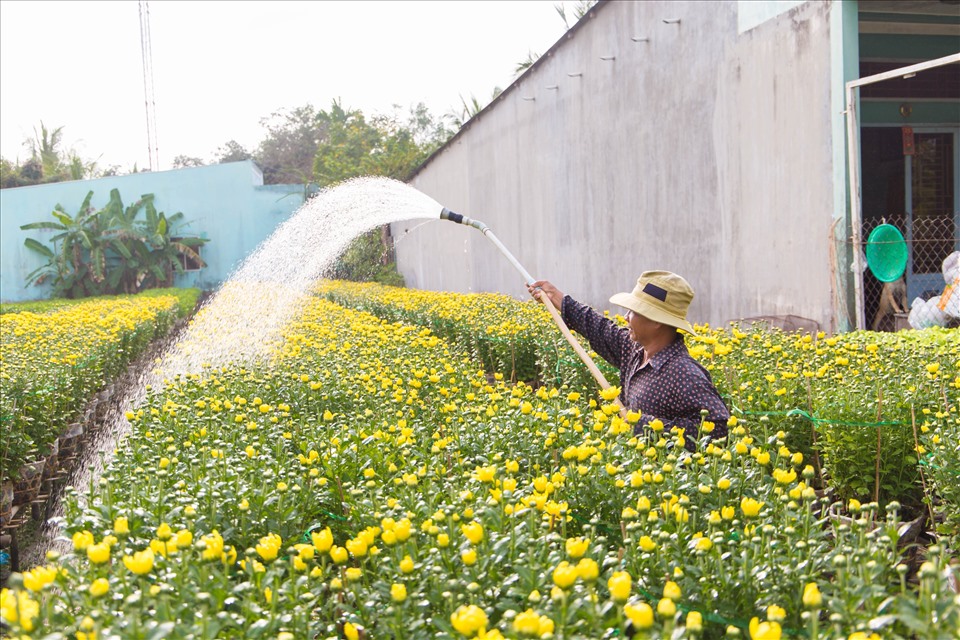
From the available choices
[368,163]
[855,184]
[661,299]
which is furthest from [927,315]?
[368,163]

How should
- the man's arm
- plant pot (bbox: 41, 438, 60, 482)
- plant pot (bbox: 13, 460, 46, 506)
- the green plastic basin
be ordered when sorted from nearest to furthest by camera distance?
the man's arm < plant pot (bbox: 13, 460, 46, 506) < plant pot (bbox: 41, 438, 60, 482) < the green plastic basin

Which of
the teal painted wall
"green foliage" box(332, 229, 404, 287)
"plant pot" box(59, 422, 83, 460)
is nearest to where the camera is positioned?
"plant pot" box(59, 422, 83, 460)

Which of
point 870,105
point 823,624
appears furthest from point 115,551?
point 870,105

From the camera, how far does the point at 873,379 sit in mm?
4336

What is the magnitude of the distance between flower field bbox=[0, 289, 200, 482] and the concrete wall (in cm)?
631

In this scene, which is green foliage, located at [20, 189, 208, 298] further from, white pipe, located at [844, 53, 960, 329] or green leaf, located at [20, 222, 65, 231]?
white pipe, located at [844, 53, 960, 329]

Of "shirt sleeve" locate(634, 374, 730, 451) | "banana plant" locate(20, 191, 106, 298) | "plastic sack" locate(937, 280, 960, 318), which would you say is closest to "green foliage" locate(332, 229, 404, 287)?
"banana plant" locate(20, 191, 106, 298)

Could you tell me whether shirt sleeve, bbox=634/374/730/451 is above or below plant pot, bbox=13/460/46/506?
above

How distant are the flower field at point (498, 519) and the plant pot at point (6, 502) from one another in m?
1.85

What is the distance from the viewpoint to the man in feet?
12.8

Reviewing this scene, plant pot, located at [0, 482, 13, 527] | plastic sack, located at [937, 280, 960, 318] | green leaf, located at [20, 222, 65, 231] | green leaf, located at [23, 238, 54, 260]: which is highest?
green leaf, located at [20, 222, 65, 231]

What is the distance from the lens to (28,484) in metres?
6.25

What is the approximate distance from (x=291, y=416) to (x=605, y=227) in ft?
30.3

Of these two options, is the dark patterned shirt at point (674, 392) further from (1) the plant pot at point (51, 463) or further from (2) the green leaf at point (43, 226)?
(2) the green leaf at point (43, 226)
